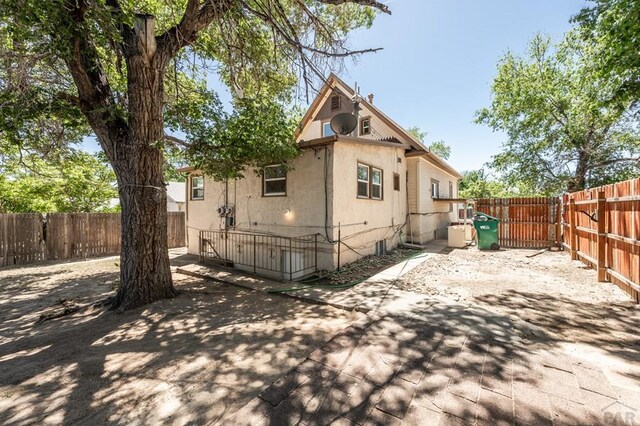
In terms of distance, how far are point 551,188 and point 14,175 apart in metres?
34.1

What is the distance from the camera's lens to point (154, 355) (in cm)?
332

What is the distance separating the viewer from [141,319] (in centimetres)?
448

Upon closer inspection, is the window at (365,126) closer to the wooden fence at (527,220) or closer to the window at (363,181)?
the window at (363,181)

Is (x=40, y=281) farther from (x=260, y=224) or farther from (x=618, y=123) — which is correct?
(x=618, y=123)

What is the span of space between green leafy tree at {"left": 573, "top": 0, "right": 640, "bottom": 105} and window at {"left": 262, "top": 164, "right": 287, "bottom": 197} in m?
8.46

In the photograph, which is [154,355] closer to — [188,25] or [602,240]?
[188,25]

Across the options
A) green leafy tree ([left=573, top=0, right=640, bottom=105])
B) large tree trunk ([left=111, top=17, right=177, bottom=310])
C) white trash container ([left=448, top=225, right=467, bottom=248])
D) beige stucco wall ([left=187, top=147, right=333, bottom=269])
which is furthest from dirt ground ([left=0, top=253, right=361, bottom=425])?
white trash container ([left=448, top=225, right=467, bottom=248])

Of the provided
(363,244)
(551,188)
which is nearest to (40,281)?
(363,244)

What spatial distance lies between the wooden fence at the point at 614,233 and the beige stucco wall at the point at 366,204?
221 inches

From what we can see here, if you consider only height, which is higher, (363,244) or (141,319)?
(363,244)

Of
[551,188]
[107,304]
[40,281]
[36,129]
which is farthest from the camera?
[551,188]

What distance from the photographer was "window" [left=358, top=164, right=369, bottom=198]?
876cm

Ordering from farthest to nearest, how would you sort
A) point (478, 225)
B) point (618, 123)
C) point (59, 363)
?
point (618, 123) < point (478, 225) < point (59, 363)

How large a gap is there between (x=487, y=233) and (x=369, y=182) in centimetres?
588
